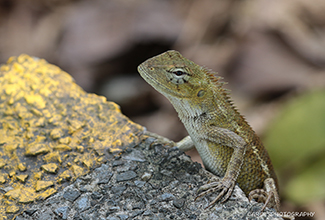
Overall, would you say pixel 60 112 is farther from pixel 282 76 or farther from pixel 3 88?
pixel 282 76

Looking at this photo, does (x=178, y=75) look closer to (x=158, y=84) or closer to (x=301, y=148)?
(x=158, y=84)

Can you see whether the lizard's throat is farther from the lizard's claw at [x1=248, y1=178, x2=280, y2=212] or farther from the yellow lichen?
the lizard's claw at [x1=248, y1=178, x2=280, y2=212]

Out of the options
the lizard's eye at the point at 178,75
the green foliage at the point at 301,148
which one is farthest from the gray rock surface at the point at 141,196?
the green foliage at the point at 301,148

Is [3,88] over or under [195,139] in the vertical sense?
under

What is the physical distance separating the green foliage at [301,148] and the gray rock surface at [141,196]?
2.29 meters

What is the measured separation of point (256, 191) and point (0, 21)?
643cm

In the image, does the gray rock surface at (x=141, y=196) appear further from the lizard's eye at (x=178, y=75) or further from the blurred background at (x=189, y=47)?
the blurred background at (x=189, y=47)

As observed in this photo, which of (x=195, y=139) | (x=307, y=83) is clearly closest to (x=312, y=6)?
(x=307, y=83)

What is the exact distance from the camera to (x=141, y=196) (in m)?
2.40

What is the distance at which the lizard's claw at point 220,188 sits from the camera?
2.39 meters

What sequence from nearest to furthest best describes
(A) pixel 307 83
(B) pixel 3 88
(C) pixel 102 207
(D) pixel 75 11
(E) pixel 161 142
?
(C) pixel 102 207 → (E) pixel 161 142 → (B) pixel 3 88 → (A) pixel 307 83 → (D) pixel 75 11

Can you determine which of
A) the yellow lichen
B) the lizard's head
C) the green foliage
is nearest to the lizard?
the lizard's head

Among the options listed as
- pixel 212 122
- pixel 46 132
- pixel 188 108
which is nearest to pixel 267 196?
pixel 212 122

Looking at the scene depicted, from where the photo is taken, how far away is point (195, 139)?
9.78 feet
